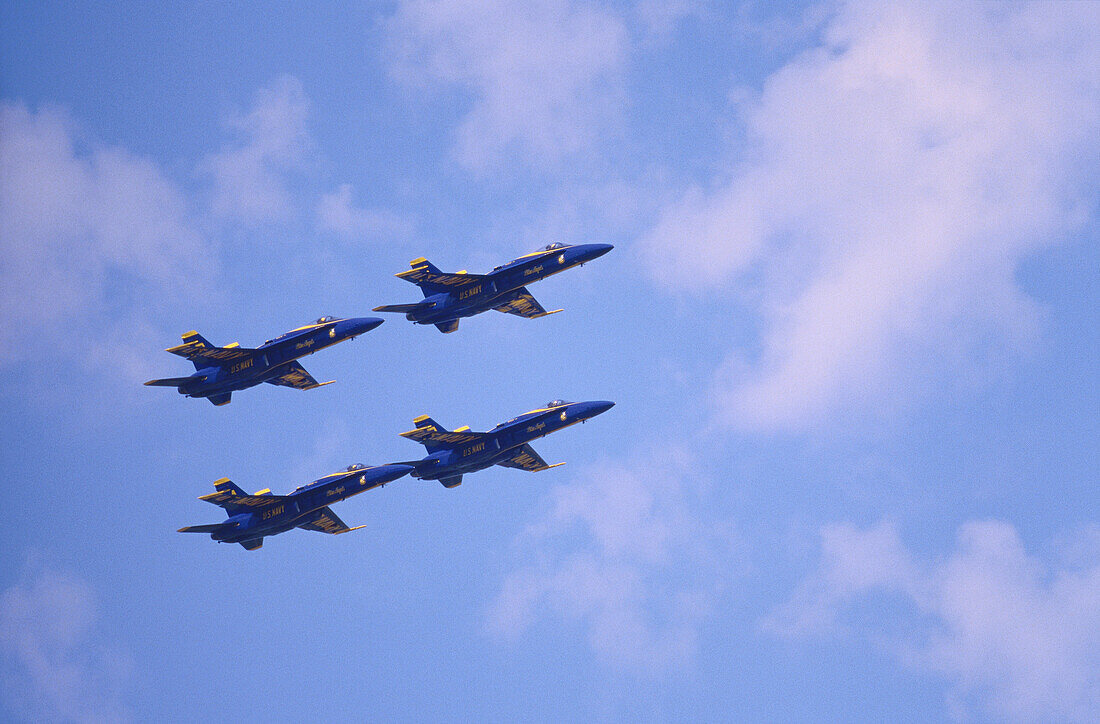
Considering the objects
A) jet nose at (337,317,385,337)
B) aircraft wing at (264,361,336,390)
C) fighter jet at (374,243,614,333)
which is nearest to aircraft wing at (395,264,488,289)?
fighter jet at (374,243,614,333)

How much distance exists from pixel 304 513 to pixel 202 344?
1567 centimetres

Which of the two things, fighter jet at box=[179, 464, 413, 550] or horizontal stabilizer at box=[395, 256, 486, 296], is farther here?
horizontal stabilizer at box=[395, 256, 486, 296]

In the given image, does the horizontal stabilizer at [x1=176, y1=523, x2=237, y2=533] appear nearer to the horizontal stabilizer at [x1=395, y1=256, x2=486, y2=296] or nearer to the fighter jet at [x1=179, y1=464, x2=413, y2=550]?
the fighter jet at [x1=179, y1=464, x2=413, y2=550]

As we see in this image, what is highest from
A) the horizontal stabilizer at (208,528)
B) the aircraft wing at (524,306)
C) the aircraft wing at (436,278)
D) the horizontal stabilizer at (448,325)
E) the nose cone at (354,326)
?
the aircraft wing at (524,306)

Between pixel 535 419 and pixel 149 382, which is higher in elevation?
pixel 535 419

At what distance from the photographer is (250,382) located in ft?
449

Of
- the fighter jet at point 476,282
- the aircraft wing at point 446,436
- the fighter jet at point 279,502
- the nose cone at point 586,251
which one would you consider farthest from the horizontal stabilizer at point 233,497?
the nose cone at point 586,251

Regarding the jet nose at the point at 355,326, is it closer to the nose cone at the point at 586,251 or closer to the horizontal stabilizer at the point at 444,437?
the horizontal stabilizer at the point at 444,437

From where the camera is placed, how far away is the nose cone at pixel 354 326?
135 metres

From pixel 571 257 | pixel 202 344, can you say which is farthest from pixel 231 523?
pixel 571 257

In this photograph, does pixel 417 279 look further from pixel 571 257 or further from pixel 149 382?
pixel 149 382

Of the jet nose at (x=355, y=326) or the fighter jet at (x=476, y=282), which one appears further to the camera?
the fighter jet at (x=476, y=282)

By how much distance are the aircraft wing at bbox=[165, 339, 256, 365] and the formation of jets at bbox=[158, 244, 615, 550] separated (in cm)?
8

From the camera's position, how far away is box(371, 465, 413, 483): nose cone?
132250mm
